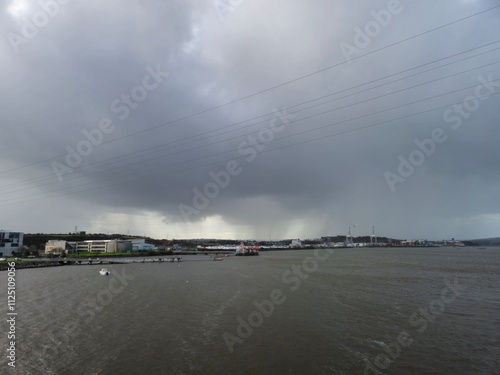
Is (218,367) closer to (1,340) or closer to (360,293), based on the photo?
(1,340)

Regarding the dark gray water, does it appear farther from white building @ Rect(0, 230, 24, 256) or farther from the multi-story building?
the multi-story building

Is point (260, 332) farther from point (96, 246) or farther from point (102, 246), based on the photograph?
point (96, 246)

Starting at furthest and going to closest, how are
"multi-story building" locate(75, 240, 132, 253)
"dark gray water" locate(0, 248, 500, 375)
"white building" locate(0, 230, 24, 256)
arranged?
"multi-story building" locate(75, 240, 132, 253), "white building" locate(0, 230, 24, 256), "dark gray water" locate(0, 248, 500, 375)

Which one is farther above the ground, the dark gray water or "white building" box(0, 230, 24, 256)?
"white building" box(0, 230, 24, 256)

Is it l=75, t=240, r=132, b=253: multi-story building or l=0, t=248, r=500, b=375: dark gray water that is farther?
l=75, t=240, r=132, b=253: multi-story building

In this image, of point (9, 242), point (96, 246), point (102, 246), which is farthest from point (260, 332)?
point (96, 246)

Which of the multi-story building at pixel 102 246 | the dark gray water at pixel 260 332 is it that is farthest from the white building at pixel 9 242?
the dark gray water at pixel 260 332

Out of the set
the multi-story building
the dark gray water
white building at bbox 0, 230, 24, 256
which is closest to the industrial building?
the multi-story building

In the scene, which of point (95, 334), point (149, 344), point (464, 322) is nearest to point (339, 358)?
point (149, 344)
